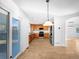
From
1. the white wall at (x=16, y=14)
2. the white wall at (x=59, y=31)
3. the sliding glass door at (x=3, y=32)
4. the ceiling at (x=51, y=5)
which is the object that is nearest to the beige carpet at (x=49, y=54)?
the white wall at (x=16, y=14)

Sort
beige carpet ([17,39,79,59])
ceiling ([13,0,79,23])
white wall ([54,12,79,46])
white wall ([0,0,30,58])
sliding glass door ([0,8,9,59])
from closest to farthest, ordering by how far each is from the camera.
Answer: sliding glass door ([0,8,9,59])
white wall ([0,0,30,58])
ceiling ([13,0,79,23])
beige carpet ([17,39,79,59])
white wall ([54,12,79,46])

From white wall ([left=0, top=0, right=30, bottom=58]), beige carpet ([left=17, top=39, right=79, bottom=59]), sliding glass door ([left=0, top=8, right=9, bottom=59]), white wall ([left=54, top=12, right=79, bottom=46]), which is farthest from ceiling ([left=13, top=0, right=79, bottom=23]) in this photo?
white wall ([left=54, top=12, right=79, bottom=46])

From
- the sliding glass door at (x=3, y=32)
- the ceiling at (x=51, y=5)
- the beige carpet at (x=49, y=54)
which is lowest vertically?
the beige carpet at (x=49, y=54)

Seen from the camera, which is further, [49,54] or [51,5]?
[49,54]

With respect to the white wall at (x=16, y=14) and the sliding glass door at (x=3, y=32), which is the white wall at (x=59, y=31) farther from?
the sliding glass door at (x=3, y=32)

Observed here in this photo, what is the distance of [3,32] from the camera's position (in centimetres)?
381

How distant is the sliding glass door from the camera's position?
3615 millimetres

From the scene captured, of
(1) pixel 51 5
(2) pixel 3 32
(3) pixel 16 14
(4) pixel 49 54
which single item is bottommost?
(4) pixel 49 54

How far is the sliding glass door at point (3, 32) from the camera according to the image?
3.62 m

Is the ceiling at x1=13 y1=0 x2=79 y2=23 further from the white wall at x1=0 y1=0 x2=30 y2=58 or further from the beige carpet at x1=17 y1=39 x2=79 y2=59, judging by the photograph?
the beige carpet at x1=17 y1=39 x2=79 y2=59

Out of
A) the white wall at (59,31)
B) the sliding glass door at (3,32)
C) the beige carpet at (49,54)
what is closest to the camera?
the sliding glass door at (3,32)

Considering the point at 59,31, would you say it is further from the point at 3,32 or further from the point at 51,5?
the point at 3,32

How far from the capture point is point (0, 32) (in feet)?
11.5

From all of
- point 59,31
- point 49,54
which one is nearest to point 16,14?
point 49,54
